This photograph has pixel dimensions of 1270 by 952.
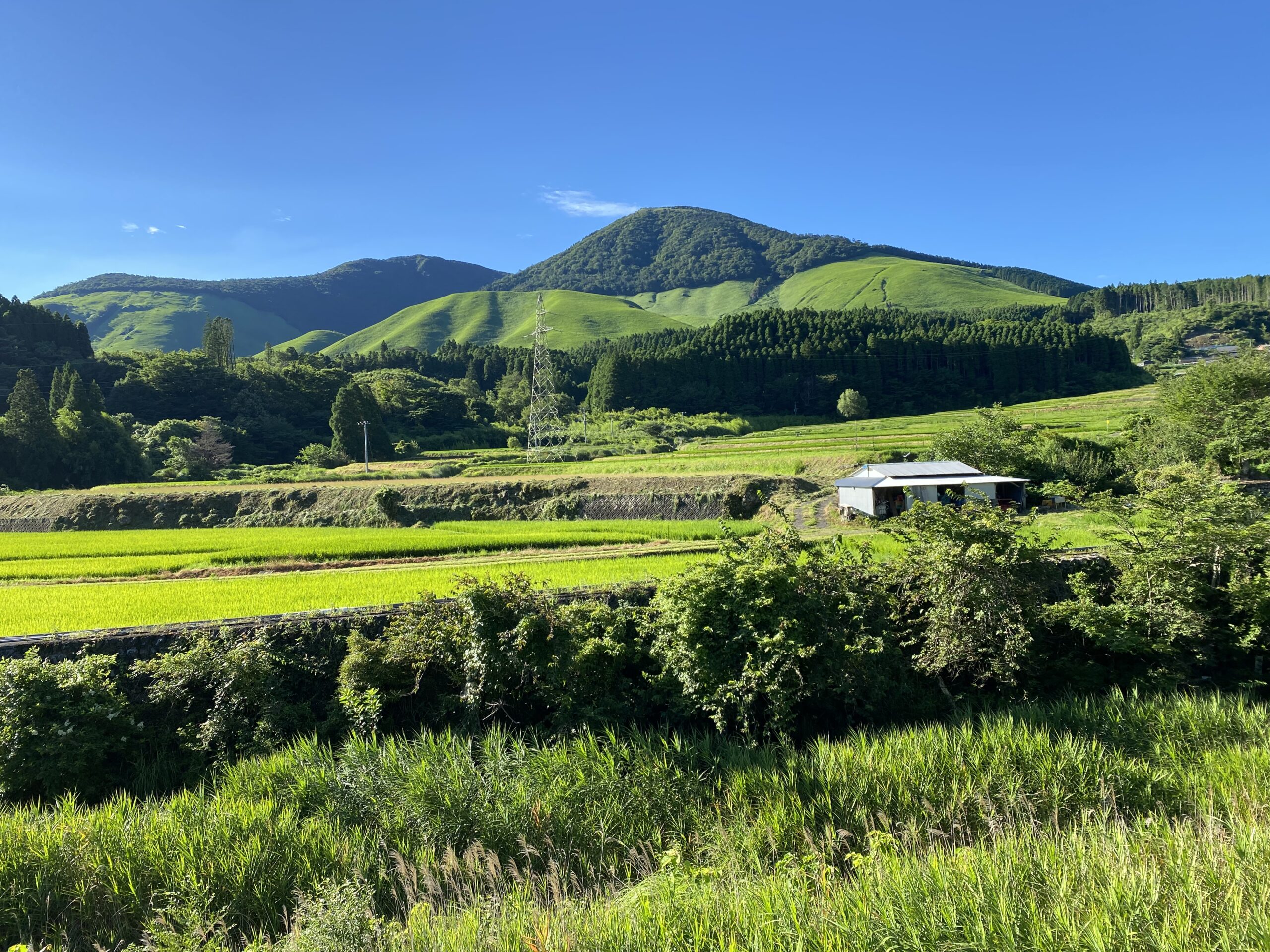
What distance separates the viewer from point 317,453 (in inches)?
2621

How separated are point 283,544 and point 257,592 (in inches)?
412

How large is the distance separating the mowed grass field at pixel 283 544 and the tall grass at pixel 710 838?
1301 centimetres

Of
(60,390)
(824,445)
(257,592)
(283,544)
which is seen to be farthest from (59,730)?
(60,390)

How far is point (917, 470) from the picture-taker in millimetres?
33969

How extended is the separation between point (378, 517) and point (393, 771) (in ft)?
95.0

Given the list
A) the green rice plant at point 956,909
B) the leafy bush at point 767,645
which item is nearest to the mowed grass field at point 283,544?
the leafy bush at point 767,645

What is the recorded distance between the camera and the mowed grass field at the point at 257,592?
13328 millimetres

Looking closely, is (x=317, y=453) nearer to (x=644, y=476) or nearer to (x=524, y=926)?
(x=644, y=476)

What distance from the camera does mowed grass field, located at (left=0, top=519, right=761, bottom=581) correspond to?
2197 centimetres

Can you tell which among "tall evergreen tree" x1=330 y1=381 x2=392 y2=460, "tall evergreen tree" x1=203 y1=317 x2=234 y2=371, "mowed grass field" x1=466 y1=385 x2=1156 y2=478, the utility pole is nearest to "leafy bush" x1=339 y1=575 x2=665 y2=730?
"mowed grass field" x1=466 y1=385 x2=1156 y2=478

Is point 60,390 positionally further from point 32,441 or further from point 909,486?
point 909,486

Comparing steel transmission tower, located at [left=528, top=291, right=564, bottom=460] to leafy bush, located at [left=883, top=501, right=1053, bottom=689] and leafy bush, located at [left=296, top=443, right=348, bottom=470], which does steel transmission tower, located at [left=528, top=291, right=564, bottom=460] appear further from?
leafy bush, located at [left=883, top=501, right=1053, bottom=689]

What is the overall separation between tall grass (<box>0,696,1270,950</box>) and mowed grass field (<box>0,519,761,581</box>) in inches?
512

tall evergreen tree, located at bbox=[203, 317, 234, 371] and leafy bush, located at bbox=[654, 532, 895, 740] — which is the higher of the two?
tall evergreen tree, located at bbox=[203, 317, 234, 371]
